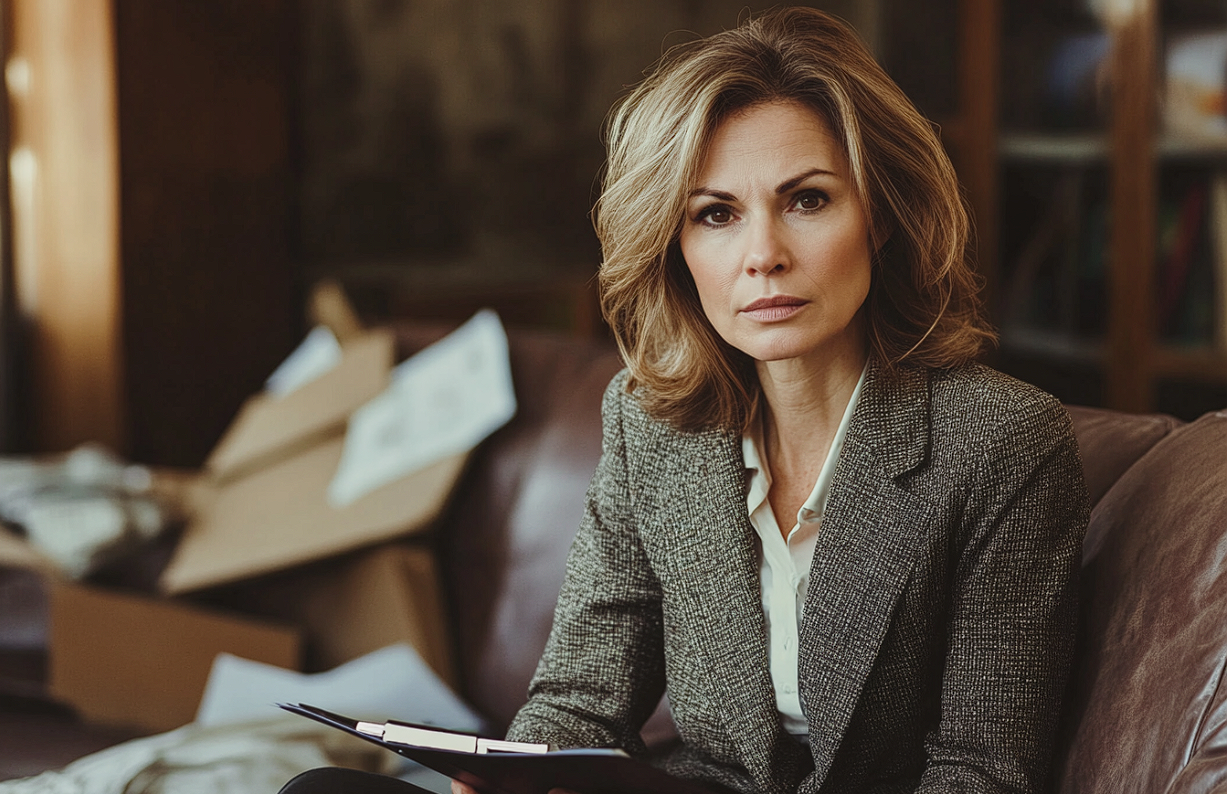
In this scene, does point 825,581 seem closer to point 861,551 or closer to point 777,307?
point 861,551

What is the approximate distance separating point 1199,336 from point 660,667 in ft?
6.95

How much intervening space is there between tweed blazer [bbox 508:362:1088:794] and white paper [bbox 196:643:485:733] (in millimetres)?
608

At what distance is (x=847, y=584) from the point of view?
101cm

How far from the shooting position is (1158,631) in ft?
3.23

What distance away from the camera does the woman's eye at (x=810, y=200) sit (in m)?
0.98

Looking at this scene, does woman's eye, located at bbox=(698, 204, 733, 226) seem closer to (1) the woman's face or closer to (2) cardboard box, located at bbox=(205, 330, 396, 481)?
(1) the woman's face

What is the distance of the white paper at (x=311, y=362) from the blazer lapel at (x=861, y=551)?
154 cm

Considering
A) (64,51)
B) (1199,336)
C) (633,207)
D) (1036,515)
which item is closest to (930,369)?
(1036,515)

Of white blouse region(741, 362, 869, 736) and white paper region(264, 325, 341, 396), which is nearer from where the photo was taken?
white blouse region(741, 362, 869, 736)

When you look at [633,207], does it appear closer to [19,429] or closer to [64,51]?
[64,51]

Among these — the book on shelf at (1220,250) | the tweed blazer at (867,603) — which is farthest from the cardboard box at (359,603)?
the book on shelf at (1220,250)

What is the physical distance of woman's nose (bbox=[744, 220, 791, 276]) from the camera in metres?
0.96

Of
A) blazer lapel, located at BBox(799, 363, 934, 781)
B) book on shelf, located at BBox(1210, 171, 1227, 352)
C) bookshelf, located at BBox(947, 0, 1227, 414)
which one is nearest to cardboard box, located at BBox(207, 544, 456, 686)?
blazer lapel, located at BBox(799, 363, 934, 781)

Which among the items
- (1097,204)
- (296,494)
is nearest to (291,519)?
(296,494)
